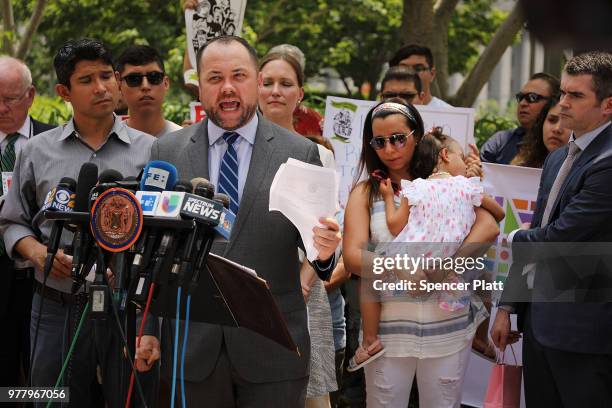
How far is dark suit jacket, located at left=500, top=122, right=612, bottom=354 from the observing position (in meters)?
3.60

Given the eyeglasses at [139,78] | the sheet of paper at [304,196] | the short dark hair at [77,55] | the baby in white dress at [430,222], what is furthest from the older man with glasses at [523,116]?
the sheet of paper at [304,196]

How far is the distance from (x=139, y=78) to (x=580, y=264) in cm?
313

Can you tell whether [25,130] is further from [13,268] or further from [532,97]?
[532,97]

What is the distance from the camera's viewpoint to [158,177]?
2.48 meters

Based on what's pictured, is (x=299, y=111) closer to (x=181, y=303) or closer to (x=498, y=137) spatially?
(x=498, y=137)

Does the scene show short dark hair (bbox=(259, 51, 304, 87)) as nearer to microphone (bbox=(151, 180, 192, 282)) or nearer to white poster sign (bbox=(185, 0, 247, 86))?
white poster sign (bbox=(185, 0, 247, 86))

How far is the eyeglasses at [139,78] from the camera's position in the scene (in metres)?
5.43

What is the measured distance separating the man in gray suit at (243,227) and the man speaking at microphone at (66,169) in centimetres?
60

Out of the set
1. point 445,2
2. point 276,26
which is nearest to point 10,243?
point 445,2

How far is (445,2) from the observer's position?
35.8 ft

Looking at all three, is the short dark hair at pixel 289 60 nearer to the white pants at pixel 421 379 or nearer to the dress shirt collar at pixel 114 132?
the dress shirt collar at pixel 114 132

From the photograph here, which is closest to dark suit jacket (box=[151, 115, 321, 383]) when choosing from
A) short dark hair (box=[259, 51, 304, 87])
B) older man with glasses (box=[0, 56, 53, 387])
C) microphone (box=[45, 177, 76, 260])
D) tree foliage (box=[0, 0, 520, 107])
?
microphone (box=[45, 177, 76, 260])

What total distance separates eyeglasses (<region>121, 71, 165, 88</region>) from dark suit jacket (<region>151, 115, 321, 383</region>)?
206 centimetres

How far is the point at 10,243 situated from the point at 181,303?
5.39 feet
